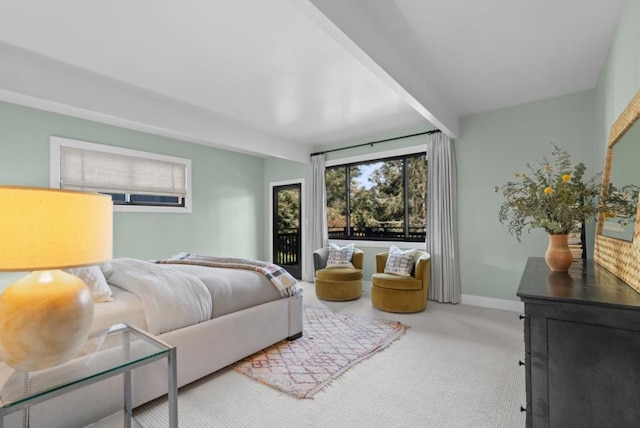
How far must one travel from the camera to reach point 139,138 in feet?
15.0

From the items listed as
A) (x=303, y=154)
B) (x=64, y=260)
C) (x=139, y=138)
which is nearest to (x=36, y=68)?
(x=139, y=138)

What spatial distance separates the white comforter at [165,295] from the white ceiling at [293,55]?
179 cm

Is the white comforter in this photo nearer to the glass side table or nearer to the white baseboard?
the glass side table

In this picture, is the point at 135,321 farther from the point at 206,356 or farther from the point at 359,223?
the point at 359,223

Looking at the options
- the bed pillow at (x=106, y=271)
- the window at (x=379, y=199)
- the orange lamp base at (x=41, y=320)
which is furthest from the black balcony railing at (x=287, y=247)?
the orange lamp base at (x=41, y=320)

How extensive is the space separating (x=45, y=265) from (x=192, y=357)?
1392mm

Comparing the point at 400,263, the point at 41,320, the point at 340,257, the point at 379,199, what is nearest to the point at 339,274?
the point at 340,257

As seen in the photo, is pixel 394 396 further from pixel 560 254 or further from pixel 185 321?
pixel 185 321

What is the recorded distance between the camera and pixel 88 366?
1214mm

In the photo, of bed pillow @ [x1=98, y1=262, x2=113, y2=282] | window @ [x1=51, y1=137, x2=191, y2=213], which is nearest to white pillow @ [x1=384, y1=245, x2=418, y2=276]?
bed pillow @ [x1=98, y1=262, x2=113, y2=282]

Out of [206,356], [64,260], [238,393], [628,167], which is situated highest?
[628,167]

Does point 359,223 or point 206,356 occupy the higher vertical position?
point 359,223

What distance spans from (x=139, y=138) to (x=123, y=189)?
802mm

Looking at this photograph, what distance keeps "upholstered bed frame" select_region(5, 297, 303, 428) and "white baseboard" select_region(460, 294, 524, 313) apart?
247cm
